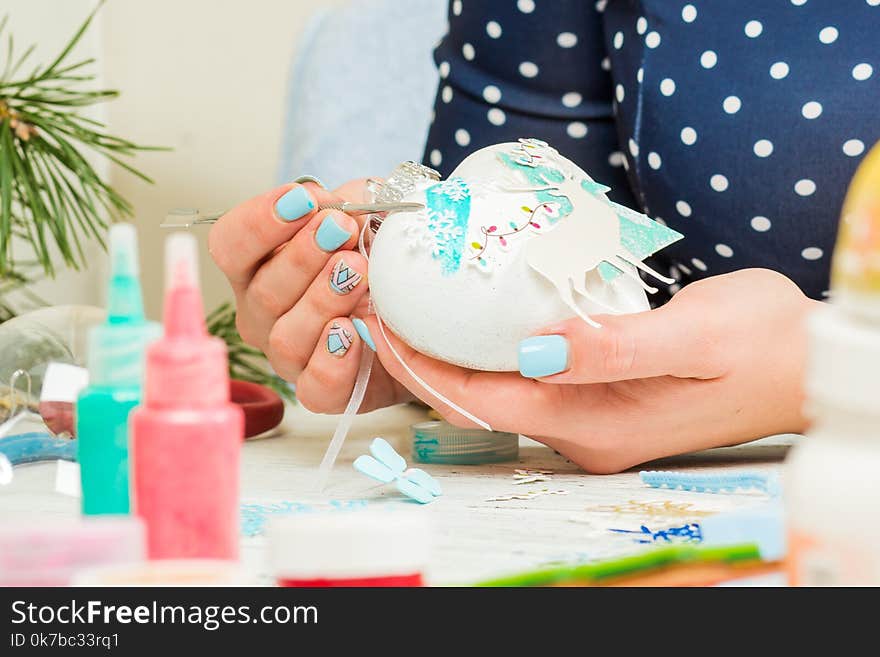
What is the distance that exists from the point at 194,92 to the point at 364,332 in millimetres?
931

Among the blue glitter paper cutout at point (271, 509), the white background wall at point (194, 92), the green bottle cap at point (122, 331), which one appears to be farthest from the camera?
the white background wall at point (194, 92)

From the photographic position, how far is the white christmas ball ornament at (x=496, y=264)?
1.75 feet

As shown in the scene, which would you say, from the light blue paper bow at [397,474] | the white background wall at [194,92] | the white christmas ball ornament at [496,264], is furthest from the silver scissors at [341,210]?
the white background wall at [194,92]

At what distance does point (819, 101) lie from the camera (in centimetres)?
67

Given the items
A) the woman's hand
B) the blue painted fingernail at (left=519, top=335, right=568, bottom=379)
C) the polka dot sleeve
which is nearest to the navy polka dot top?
the polka dot sleeve

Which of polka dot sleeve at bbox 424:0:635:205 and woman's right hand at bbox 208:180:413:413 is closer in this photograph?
woman's right hand at bbox 208:180:413:413

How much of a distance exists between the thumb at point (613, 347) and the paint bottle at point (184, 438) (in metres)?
0.23

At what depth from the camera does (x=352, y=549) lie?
1.02ft

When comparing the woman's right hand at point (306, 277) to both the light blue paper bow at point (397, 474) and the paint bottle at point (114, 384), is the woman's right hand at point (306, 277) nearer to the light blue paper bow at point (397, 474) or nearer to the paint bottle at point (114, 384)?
the light blue paper bow at point (397, 474)

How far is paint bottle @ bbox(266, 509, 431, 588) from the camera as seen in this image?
0.31 metres

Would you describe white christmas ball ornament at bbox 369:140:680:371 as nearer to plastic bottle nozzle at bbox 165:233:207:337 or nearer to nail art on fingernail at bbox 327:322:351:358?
nail art on fingernail at bbox 327:322:351:358

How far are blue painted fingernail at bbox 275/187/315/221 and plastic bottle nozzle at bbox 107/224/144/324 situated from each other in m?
0.29

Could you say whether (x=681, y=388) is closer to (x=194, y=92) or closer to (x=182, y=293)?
(x=182, y=293)
